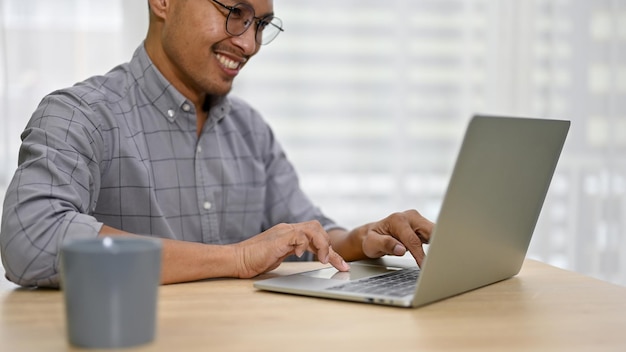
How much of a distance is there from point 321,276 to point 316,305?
18 centimetres

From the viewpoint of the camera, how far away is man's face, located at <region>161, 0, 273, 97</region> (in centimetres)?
166

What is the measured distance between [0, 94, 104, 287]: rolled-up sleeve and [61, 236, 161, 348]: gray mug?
0.38m

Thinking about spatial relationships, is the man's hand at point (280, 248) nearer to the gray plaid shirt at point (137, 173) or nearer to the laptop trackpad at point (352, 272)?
the laptop trackpad at point (352, 272)

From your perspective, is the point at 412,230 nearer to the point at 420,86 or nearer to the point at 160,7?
the point at 160,7

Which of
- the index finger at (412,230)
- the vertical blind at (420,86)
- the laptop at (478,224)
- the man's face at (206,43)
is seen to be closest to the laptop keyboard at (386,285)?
the laptop at (478,224)

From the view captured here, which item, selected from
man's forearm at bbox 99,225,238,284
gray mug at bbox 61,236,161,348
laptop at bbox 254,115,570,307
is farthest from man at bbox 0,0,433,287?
gray mug at bbox 61,236,161,348

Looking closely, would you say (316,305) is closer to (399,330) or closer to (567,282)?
(399,330)

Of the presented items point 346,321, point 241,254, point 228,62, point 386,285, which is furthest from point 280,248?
point 228,62

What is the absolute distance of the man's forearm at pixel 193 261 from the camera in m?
1.18

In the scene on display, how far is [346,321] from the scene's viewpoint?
0.93 m

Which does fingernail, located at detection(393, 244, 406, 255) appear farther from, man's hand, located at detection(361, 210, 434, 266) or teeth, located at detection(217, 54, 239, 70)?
teeth, located at detection(217, 54, 239, 70)

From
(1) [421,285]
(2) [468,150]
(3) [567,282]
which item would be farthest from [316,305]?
(3) [567,282]

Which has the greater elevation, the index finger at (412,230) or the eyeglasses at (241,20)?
the eyeglasses at (241,20)

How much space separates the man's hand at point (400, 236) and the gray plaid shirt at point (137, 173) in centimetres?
37
